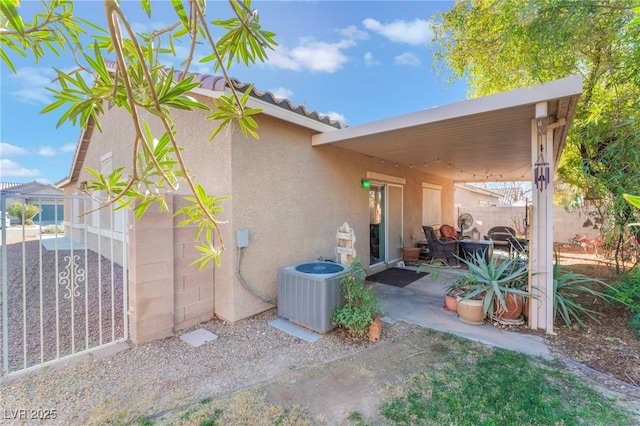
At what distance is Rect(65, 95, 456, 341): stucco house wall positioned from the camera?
12.8 ft

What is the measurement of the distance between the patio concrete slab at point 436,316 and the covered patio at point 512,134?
0.58m

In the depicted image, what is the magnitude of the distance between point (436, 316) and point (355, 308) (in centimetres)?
167

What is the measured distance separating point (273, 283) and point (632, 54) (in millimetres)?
6551

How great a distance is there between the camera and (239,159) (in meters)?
4.41

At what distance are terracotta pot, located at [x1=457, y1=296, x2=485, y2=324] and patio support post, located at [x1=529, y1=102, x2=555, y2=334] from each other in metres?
0.69

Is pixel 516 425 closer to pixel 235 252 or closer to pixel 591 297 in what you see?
pixel 235 252

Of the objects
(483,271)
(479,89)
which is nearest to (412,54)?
(479,89)

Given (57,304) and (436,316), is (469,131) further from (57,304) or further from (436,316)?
(57,304)

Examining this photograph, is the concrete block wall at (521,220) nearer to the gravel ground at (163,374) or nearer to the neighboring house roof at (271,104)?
the neighboring house roof at (271,104)

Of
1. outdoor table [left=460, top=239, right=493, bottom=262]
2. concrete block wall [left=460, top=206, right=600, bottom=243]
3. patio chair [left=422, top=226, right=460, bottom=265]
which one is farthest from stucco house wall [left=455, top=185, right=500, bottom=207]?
patio chair [left=422, top=226, right=460, bottom=265]

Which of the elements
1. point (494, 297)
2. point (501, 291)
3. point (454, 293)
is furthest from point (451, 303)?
point (501, 291)

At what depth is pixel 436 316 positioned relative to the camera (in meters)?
4.82

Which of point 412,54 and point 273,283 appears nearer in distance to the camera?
point 273,283

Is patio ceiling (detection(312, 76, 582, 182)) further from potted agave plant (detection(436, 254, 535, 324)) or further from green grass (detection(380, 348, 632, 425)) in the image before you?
green grass (detection(380, 348, 632, 425))
